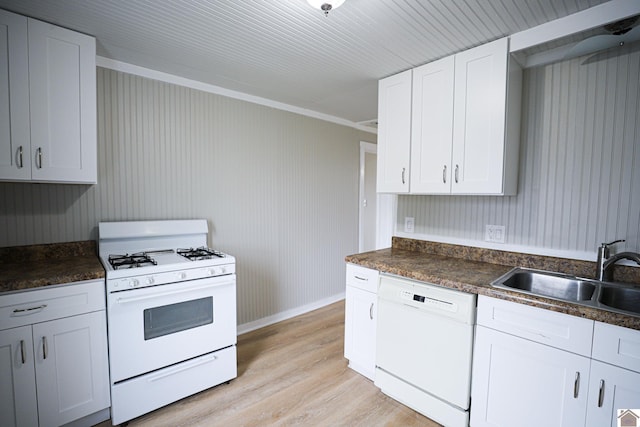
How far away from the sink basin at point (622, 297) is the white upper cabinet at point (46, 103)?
3.06 meters

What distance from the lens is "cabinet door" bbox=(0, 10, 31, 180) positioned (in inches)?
64.5

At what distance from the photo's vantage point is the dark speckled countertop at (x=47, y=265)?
61.7 inches

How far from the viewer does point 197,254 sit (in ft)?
7.45

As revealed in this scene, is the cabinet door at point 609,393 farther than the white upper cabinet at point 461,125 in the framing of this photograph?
No

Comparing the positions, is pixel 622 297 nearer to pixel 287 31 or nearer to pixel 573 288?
pixel 573 288

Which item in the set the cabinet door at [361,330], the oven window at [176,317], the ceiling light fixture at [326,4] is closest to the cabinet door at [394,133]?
the cabinet door at [361,330]

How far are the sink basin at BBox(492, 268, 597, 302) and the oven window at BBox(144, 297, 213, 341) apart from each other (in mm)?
1813

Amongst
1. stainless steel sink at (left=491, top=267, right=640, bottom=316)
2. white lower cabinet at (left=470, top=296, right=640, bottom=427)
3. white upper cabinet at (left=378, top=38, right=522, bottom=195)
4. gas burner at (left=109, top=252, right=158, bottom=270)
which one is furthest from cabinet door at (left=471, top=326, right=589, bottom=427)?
gas burner at (left=109, top=252, right=158, bottom=270)

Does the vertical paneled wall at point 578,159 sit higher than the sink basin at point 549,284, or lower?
higher

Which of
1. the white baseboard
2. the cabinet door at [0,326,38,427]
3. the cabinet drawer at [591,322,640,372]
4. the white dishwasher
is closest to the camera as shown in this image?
the cabinet drawer at [591,322,640,372]

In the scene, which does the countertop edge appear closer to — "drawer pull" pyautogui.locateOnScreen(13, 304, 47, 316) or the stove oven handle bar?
Answer: the stove oven handle bar

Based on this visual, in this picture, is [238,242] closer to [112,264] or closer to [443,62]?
[112,264]

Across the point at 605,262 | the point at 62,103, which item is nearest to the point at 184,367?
the point at 62,103

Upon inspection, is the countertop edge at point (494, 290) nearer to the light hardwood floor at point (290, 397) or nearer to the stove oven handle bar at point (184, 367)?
the light hardwood floor at point (290, 397)
